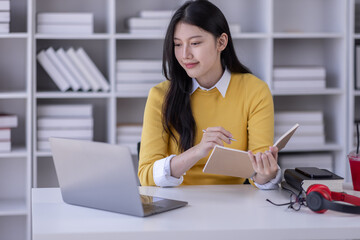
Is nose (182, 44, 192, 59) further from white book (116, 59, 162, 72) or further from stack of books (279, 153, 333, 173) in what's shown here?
stack of books (279, 153, 333, 173)

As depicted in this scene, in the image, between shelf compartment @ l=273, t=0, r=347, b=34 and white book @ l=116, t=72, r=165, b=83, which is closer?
white book @ l=116, t=72, r=165, b=83

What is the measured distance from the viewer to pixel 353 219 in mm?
1369

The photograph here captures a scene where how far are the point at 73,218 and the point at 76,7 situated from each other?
84.8 inches

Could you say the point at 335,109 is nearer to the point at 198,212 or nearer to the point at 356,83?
the point at 356,83

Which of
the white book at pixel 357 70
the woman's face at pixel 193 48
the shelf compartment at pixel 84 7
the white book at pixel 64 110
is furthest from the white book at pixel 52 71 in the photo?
the white book at pixel 357 70

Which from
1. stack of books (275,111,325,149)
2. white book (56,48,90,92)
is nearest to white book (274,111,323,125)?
stack of books (275,111,325,149)

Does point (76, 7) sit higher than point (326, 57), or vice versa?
point (76, 7)

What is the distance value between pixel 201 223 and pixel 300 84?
2.02 m

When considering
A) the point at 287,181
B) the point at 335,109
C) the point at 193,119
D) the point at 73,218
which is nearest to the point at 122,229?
the point at 73,218

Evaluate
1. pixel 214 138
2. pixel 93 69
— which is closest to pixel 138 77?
pixel 93 69

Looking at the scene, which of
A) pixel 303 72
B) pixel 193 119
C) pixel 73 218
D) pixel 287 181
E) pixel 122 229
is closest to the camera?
pixel 122 229

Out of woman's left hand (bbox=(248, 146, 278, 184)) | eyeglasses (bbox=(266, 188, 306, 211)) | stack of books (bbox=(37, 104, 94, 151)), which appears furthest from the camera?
stack of books (bbox=(37, 104, 94, 151))

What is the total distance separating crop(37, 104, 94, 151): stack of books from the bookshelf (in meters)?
0.08

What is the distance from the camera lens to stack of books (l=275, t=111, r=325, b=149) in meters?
3.17
